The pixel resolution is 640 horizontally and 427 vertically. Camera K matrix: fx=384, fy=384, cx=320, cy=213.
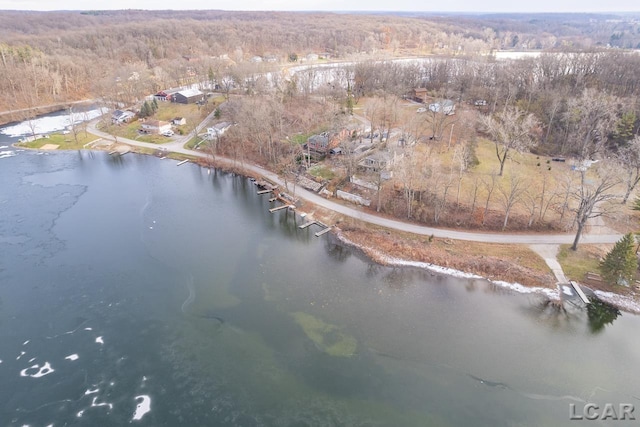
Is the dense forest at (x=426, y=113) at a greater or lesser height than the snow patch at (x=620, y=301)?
greater

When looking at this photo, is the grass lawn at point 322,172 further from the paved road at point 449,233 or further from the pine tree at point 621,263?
the pine tree at point 621,263

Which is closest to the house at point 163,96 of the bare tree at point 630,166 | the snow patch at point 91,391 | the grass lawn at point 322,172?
the grass lawn at point 322,172

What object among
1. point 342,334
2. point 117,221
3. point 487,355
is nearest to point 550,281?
point 487,355

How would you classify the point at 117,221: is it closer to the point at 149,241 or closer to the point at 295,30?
the point at 149,241

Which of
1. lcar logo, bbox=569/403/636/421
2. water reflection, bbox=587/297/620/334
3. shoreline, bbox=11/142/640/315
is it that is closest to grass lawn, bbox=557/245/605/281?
shoreline, bbox=11/142/640/315

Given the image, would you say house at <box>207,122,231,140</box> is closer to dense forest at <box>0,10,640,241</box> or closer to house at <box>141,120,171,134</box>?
dense forest at <box>0,10,640,241</box>

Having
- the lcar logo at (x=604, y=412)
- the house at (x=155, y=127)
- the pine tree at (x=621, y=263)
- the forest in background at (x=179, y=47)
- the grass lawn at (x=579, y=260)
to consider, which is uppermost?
the forest in background at (x=179, y=47)

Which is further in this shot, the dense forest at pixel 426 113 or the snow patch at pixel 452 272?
the dense forest at pixel 426 113
